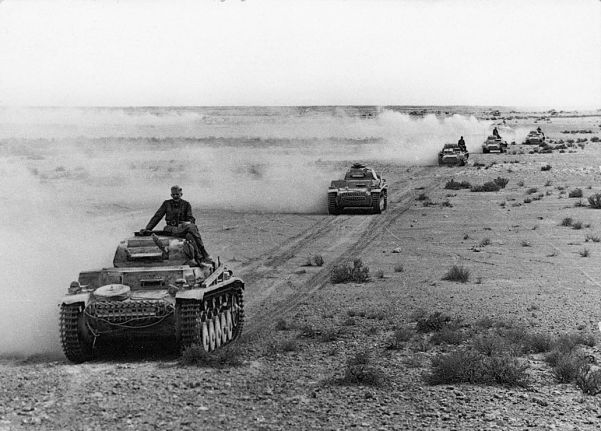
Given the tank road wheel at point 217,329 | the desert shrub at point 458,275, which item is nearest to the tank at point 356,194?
the desert shrub at point 458,275

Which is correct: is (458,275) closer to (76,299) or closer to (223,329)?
(223,329)

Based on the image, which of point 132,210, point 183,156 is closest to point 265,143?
point 183,156

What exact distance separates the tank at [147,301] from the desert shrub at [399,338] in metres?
2.89

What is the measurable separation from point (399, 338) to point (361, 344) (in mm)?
663

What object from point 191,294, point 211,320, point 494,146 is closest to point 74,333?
point 191,294

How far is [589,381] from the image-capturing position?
11789 millimetres

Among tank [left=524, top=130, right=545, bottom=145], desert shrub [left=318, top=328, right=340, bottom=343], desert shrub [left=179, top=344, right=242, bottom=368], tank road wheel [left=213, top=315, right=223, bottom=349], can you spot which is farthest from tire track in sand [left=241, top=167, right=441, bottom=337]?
tank [left=524, top=130, right=545, bottom=145]

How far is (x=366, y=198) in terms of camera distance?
3522cm

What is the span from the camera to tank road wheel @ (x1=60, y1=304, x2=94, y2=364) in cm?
1344

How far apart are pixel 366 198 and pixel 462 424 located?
25.0m

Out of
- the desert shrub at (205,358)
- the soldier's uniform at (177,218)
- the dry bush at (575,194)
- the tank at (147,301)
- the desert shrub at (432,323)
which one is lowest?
the dry bush at (575,194)

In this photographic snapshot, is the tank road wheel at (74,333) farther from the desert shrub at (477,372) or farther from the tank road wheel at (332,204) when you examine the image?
the tank road wheel at (332,204)

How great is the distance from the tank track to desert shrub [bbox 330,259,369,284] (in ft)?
18.9

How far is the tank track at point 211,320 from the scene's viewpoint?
13.5 meters
